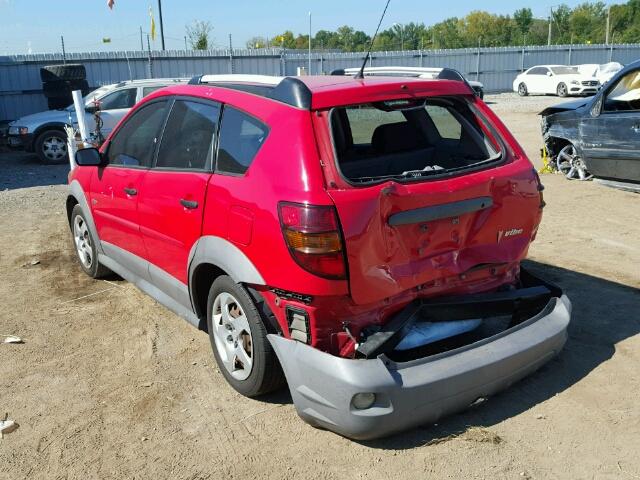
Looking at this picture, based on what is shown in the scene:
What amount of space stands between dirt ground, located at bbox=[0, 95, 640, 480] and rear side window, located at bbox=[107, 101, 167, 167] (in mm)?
1243

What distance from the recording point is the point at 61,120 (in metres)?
14.2

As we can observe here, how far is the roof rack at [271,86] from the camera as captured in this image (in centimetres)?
338

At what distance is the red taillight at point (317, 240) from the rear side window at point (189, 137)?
3.26 feet

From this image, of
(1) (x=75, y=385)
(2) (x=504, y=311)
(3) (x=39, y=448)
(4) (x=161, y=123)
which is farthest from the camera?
(4) (x=161, y=123)

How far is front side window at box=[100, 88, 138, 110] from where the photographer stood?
1373 cm

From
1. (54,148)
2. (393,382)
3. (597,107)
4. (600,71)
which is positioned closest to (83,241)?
(393,382)

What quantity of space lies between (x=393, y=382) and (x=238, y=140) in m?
1.62

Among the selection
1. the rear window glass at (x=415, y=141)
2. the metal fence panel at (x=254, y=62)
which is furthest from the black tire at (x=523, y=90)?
the rear window glass at (x=415, y=141)

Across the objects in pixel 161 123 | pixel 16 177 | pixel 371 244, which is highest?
pixel 161 123

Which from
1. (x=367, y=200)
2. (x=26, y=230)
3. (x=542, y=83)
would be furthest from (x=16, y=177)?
(x=542, y=83)

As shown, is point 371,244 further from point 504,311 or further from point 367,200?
point 504,311

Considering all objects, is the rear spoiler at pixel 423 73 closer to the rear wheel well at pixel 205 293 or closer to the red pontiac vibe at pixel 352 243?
the red pontiac vibe at pixel 352 243

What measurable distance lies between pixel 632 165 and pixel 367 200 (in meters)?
6.69

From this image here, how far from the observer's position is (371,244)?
314 centimetres
